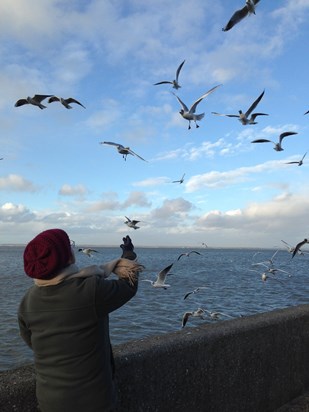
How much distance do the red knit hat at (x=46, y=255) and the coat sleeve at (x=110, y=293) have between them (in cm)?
23

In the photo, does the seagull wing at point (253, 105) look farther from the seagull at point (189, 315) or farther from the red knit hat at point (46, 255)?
the red knit hat at point (46, 255)

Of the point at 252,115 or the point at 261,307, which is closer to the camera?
the point at 252,115

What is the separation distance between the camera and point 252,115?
12.2 metres

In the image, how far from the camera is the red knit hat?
2.32 metres

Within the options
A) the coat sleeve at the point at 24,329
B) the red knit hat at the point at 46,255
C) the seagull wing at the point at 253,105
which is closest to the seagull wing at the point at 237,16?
the seagull wing at the point at 253,105

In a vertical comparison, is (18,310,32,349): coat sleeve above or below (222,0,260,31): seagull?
below

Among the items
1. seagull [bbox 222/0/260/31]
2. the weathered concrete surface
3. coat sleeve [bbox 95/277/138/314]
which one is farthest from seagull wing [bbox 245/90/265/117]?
coat sleeve [bbox 95/277/138/314]

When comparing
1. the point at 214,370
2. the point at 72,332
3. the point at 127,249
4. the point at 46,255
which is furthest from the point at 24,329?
the point at 214,370

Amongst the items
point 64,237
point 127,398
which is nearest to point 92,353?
point 64,237

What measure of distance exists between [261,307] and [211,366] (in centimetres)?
1738

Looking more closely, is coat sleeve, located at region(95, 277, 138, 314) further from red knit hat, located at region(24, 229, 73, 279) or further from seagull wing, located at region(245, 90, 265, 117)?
seagull wing, located at region(245, 90, 265, 117)

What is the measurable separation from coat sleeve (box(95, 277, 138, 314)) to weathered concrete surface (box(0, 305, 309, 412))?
1.00m

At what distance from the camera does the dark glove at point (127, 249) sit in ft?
8.71

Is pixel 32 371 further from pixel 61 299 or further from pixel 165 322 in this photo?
pixel 165 322
